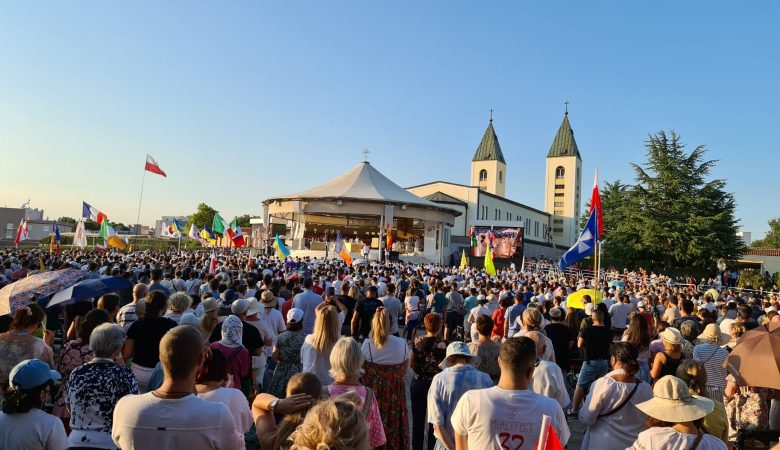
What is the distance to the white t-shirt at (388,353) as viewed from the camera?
16.4 ft

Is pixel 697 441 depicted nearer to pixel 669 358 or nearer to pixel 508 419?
pixel 508 419

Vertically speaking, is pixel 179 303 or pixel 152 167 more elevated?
pixel 152 167

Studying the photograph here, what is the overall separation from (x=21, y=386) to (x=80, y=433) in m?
0.58

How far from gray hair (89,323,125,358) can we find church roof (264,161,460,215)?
4265 cm

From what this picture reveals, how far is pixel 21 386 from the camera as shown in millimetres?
3270

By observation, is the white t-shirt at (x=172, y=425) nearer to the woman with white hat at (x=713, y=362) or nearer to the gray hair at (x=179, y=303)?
the gray hair at (x=179, y=303)

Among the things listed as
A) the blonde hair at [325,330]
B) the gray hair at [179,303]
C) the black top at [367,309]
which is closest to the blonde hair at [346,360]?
the blonde hair at [325,330]

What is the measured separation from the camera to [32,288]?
6688 millimetres

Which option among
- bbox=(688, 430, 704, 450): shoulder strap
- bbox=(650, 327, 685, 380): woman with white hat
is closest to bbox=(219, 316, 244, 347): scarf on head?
bbox=(688, 430, 704, 450): shoulder strap

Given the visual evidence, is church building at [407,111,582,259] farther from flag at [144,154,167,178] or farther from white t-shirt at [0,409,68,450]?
white t-shirt at [0,409,68,450]

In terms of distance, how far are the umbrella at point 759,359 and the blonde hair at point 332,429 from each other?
3835 mm

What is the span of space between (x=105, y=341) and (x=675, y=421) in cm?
366

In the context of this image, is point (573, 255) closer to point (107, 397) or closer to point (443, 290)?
point (443, 290)

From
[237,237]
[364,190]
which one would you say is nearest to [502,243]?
[364,190]
